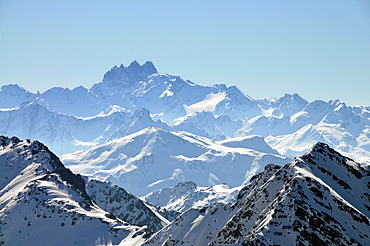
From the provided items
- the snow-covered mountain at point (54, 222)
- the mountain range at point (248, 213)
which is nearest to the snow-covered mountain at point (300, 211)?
the mountain range at point (248, 213)

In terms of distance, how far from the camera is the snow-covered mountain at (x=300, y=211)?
83062mm

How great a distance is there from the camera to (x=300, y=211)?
86.3 m

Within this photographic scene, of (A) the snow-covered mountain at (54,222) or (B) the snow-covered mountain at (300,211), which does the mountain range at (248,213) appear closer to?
(A) the snow-covered mountain at (54,222)

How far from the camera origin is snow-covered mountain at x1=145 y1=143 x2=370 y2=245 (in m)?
83.1

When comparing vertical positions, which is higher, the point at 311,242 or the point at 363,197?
the point at 363,197

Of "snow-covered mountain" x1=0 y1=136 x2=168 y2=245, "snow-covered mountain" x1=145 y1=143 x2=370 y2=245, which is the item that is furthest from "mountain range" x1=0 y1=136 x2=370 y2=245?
"snow-covered mountain" x1=145 y1=143 x2=370 y2=245

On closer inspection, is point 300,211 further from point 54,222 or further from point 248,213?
point 54,222

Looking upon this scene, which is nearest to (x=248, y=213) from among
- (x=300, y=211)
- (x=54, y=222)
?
(x=300, y=211)

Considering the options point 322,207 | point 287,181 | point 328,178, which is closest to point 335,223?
point 322,207

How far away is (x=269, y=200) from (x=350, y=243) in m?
22.1

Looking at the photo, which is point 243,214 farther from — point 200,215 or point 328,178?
point 200,215

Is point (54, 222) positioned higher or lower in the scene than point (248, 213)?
lower

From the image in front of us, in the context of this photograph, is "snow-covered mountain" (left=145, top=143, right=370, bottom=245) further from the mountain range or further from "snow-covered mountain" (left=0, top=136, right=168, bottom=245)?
"snow-covered mountain" (left=0, top=136, right=168, bottom=245)

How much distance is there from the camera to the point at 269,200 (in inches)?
4090
